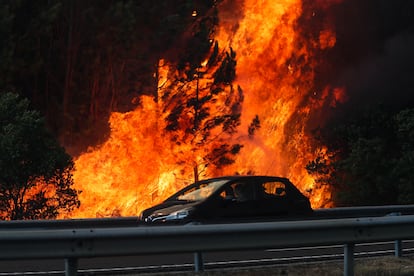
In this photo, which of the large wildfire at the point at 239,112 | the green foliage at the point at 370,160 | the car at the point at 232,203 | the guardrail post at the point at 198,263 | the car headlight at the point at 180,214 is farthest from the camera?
the green foliage at the point at 370,160

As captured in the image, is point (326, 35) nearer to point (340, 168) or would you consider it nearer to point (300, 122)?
point (300, 122)

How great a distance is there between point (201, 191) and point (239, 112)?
Result: 41.0 ft

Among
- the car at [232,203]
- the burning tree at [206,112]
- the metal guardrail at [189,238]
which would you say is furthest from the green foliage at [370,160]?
the metal guardrail at [189,238]

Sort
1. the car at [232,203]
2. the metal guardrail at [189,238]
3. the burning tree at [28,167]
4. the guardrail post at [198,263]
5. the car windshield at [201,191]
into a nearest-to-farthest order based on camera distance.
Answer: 1. the metal guardrail at [189,238]
2. the guardrail post at [198,263]
3. the car at [232,203]
4. the car windshield at [201,191]
5. the burning tree at [28,167]

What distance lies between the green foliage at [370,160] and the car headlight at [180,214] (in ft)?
43.2

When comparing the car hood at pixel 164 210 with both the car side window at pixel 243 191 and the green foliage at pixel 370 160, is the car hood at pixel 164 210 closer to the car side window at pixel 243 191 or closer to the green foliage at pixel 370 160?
the car side window at pixel 243 191

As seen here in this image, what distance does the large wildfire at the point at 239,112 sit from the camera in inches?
906

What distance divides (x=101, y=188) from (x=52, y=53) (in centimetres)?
566

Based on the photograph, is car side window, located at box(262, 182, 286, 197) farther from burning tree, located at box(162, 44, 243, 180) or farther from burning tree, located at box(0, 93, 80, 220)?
burning tree, located at box(162, 44, 243, 180)

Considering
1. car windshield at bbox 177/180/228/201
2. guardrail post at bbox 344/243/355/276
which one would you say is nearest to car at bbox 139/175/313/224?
car windshield at bbox 177/180/228/201

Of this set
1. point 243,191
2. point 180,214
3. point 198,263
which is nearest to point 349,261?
point 198,263

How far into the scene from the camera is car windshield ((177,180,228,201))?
40.8 ft

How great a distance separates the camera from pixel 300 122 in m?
25.7

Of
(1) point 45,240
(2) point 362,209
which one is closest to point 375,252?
(2) point 362,209
